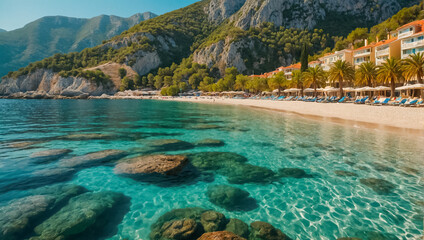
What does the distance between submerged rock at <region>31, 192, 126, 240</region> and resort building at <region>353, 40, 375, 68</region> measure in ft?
219

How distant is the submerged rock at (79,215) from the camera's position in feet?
16.2

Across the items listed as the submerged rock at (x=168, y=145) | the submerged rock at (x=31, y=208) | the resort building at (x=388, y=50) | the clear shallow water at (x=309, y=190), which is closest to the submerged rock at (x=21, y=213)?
the submerged rock at (x=31, y=208)

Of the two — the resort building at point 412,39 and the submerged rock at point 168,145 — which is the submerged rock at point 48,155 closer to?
the submerged rock at point 168,145

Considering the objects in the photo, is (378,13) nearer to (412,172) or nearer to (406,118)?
(406,118)

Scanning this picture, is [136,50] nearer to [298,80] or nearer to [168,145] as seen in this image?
[298,80]

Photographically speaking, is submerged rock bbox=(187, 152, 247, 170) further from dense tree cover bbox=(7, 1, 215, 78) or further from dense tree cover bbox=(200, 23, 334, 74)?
dense tree cover bbox=(7, 1, 215, 78)

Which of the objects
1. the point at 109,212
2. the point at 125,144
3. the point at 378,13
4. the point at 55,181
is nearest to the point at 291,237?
the point at 109,212

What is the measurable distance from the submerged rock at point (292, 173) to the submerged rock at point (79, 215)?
631cm

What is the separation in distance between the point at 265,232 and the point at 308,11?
6981 inches

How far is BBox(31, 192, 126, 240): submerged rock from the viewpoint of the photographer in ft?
16.2

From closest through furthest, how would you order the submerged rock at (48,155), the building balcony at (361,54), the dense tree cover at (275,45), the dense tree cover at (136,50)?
the submerged rock at (48,155) < the building balcony at (361,54) < the dense tree cover at (275,45) < the dense tree cover at (136,50)

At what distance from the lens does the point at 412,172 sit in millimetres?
8703

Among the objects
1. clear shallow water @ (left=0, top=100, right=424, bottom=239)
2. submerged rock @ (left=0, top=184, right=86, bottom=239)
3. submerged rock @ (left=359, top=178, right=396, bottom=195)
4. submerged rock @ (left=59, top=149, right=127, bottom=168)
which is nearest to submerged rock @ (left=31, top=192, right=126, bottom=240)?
submerged rock @ (left=0, top=184, right=86, bottom=239)

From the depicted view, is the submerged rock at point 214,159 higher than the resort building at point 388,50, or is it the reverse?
the resort building at point 388,50
